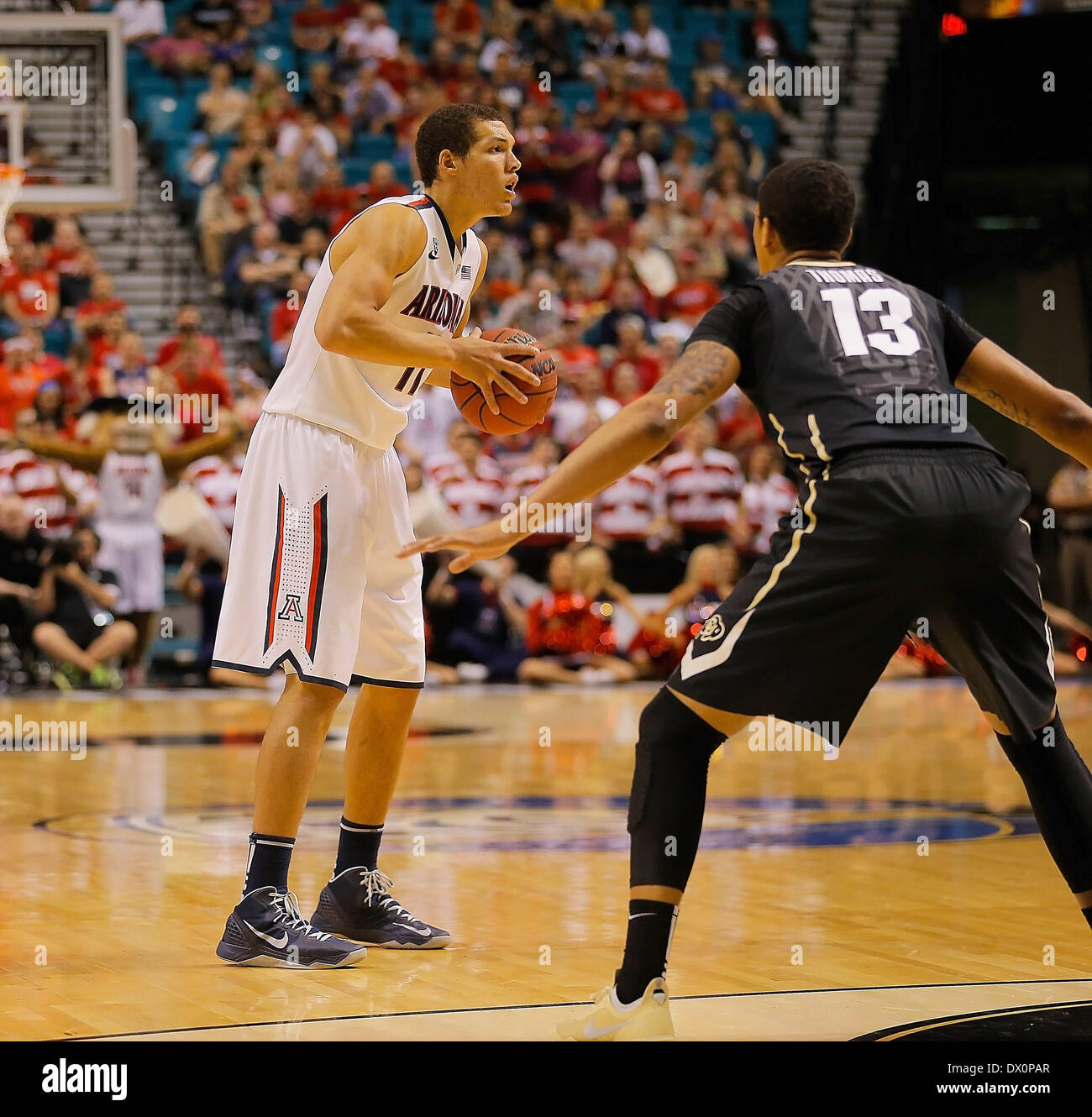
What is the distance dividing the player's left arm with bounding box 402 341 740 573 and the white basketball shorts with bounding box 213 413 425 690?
1.17 metres

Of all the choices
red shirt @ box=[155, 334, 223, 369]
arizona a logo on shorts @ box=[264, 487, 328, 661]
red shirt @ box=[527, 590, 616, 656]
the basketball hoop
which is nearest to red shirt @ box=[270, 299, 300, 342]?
red shirt @ box=[155, 334, 223, 369]

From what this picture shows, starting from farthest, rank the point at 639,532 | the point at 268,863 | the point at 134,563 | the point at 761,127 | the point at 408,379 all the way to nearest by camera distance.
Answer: the point at 761,127 → the point at 639,532 → the point at 134,563 → the point at 408,379 → the point at 268,863

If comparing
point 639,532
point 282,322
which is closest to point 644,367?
point 639,532

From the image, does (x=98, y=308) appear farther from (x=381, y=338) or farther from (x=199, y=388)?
(x=381, y=338)

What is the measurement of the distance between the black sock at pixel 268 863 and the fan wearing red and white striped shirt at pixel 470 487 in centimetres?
902

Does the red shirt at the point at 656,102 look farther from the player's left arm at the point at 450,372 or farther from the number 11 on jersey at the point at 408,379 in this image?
the number 11 on jersey at the point at 408,379

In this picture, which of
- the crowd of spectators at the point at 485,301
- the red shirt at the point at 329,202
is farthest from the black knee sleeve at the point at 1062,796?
the red shirt at the point at 329,202

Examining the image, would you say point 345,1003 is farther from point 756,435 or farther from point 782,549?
point 756,435

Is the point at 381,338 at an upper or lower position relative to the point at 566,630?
upper

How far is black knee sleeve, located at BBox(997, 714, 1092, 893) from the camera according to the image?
11.9 feet

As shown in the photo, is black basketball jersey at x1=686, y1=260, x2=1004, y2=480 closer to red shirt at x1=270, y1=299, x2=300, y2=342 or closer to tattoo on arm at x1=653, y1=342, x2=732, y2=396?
tattoo on arm at x1=653, y1=342, x2=732, y2=396

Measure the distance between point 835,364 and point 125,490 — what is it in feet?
35.0

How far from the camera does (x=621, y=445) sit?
343 centimetres

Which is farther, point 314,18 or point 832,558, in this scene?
point 314,18
